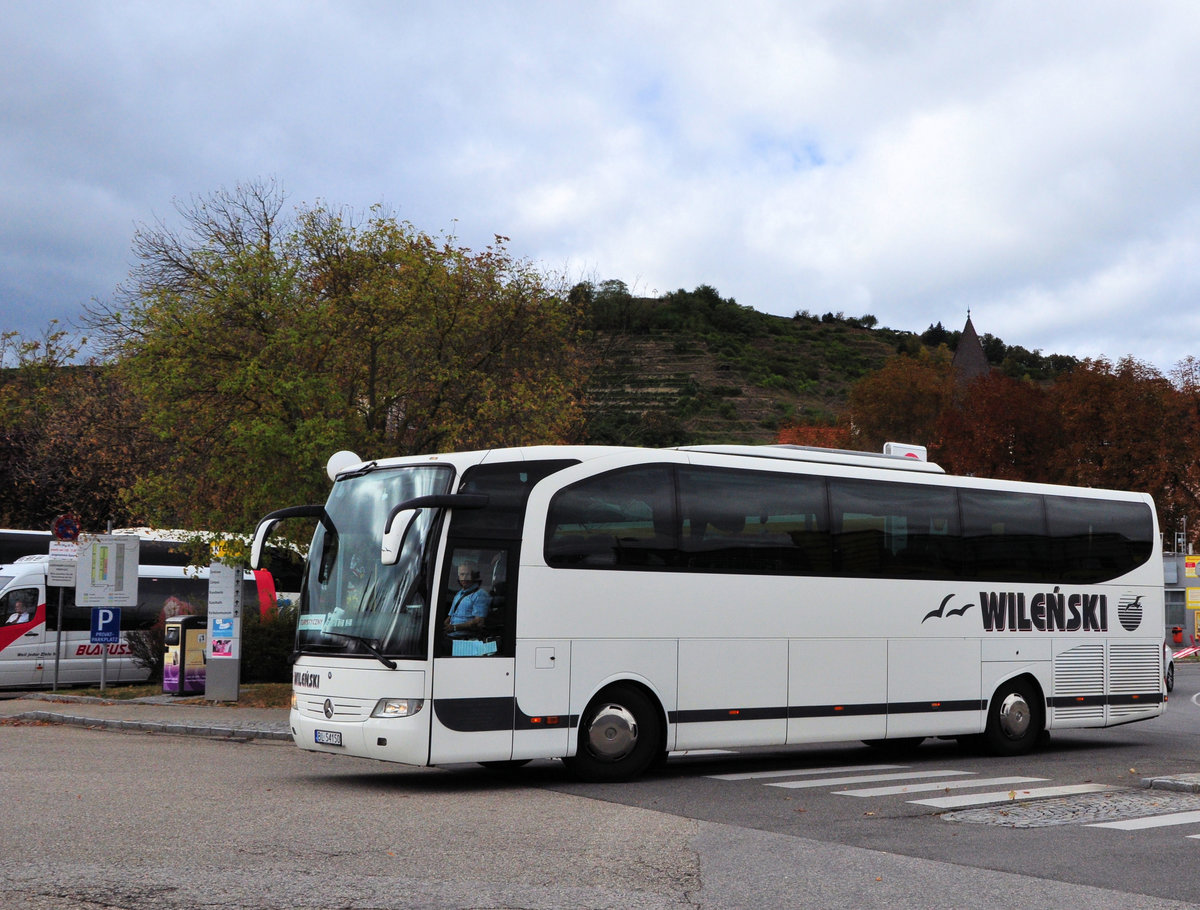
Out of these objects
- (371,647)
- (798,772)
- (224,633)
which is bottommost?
(798,772)

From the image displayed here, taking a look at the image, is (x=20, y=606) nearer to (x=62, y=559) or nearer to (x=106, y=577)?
(x=62, y=559)

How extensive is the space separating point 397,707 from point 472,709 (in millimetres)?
670

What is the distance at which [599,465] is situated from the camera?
13250mm

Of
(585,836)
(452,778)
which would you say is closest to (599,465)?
(452,778)

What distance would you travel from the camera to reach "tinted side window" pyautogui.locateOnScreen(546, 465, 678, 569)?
12969mm

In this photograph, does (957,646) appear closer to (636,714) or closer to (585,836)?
(636,714)

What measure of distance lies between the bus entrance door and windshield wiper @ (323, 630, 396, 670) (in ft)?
1.30

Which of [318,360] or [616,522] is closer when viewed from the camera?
[616,522]

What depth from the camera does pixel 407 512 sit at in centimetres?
1238

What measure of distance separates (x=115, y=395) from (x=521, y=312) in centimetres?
2324

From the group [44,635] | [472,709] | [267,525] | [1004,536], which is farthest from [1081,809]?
[44,635]

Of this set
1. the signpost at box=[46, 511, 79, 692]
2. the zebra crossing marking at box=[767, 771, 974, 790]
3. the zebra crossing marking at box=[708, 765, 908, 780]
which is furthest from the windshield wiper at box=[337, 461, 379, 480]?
the signpost at box=[46, 511, 79, 692]

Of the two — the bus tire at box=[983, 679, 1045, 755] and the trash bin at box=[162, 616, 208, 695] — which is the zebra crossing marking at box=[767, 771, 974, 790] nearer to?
the bus tire at box=[983, 679, 1045, 755]

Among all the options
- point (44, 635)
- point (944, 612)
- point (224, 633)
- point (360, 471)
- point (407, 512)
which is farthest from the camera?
point (44, 635)
